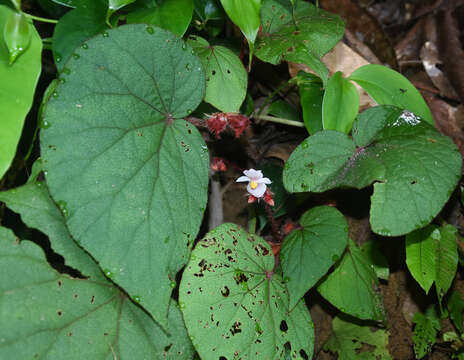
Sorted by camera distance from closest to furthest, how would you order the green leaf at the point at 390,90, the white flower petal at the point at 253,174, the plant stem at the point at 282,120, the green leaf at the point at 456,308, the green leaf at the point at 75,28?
the green leaf at the point at 75,28
the white flower petal at the point at 253,174
the green leaf at the point at 390,90
the green leaf at the point at 456,308
the plant stem at the point at 282,120

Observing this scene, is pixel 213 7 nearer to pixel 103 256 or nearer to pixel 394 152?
pixel 394 152

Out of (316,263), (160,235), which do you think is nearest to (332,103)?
(316,263)

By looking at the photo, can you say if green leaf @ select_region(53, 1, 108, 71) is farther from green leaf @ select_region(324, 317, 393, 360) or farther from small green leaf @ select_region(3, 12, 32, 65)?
green leaf @ select_region(324, 317, 393, 360)

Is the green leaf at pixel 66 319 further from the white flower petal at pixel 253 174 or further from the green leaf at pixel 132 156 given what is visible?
the white flower petal at pixel 253 174

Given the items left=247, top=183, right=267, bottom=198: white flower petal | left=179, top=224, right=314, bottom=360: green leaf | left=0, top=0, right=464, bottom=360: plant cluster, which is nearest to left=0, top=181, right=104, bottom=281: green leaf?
left=0, top=0, right=464, bottom=360: plant cluster

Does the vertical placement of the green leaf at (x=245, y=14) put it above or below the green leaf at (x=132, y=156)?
above

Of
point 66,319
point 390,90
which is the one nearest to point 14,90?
point 66,319

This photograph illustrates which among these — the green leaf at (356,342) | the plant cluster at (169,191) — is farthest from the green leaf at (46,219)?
the green leaf at (356,342)
